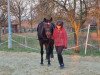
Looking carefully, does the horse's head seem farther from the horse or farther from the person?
the person

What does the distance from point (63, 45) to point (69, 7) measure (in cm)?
1286

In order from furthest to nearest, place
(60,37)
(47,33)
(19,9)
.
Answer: (19,9) < (47,33) < (60,37)

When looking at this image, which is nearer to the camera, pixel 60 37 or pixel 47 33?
pixel 60 37

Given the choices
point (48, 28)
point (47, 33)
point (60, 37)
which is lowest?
point (60, 37)

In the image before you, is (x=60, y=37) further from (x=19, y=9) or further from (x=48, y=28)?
(x=19, y=9)

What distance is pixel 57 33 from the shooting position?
37.0 feet

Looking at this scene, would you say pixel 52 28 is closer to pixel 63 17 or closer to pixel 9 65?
pixel 9 65

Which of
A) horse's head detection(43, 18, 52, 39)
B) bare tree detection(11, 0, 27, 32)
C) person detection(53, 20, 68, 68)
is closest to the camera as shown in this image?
person detection(53, 20, 68, 68)

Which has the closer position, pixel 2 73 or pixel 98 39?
pixel 2 73

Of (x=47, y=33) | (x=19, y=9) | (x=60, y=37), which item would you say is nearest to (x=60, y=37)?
(x=60, y=37)

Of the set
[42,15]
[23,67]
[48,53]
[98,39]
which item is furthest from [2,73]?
[42,15]

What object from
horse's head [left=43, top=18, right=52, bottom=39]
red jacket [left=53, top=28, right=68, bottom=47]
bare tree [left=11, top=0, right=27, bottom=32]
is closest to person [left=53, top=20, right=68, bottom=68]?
red jacket [left=53, top=28, right=68, bottom=47]

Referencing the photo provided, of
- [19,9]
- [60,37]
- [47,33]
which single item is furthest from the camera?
[19,9]

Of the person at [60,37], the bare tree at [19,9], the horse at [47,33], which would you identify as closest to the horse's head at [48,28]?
the horse at [47,33]
